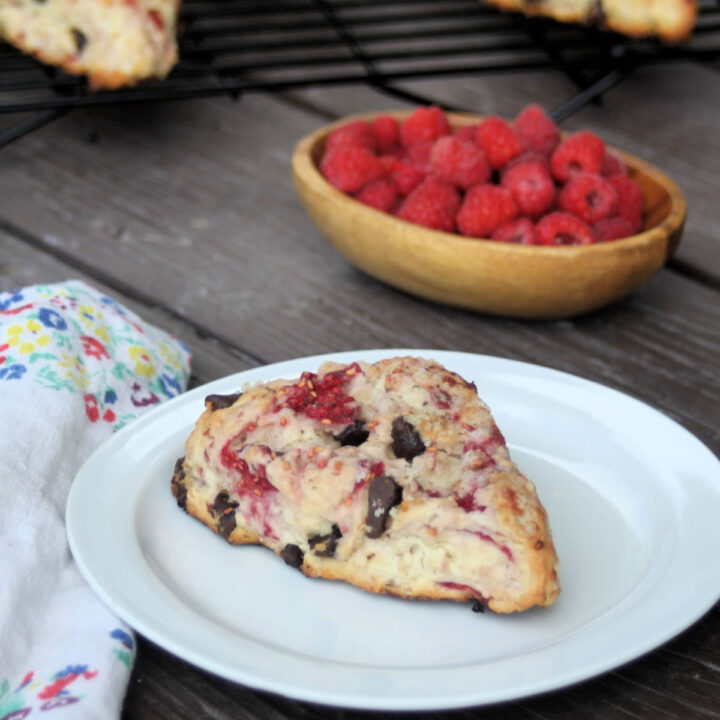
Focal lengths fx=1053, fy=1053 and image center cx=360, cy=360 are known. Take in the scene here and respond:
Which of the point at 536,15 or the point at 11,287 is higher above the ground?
the point at 536,15

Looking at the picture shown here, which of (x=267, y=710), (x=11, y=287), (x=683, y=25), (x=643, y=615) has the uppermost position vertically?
(x=683, y=25)

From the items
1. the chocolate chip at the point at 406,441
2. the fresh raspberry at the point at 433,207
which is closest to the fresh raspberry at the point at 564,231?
the fresh raspberry at the point at 433,207

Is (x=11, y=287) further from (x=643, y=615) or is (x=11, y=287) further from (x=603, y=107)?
(x=603, y=107)

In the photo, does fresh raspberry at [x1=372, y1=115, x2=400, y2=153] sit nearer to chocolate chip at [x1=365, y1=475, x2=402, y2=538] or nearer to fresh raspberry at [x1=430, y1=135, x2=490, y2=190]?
fresh raspberry at [x1=430, y1=135, x2=490, y2=190]

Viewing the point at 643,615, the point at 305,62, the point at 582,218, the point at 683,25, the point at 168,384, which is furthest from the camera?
the point at 683,25

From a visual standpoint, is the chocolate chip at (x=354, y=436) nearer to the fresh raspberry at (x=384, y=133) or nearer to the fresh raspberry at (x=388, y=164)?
the fresh raspberry at (x=388, y=164)

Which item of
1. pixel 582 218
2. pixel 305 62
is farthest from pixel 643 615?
pixel 305 62

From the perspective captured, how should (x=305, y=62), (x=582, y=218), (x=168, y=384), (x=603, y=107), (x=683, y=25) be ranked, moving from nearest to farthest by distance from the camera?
(x=168, y=384)
(x=582, y=218)
(x=305, y=62)
(x=683, y=25)
(x=603, y=107)

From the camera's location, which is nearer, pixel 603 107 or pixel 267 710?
pixel 267 710
